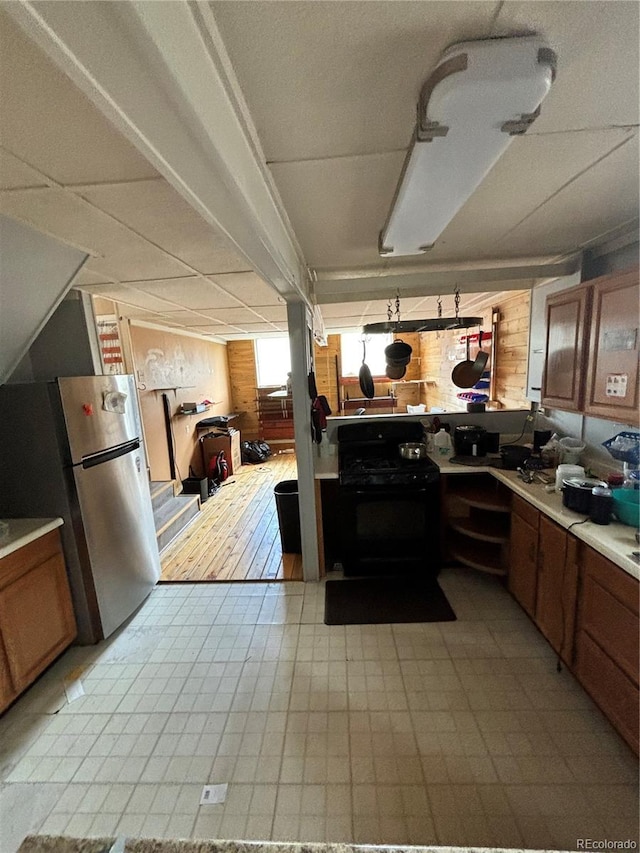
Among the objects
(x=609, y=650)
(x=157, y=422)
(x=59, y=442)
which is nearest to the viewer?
(x=609, y=650)

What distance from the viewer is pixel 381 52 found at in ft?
2.60

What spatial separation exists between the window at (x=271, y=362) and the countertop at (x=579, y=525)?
5.56 metres

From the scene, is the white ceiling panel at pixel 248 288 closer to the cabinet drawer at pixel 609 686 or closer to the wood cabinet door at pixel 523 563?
the wood cabinet door at pixel 523 563

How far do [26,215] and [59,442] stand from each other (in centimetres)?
115

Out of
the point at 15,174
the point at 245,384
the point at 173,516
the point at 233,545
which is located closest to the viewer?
the point at 15,174

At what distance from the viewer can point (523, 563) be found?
203 cm

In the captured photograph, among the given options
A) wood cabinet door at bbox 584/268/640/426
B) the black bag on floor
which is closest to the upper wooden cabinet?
wood cabinet door at bbox 584/268/640/426

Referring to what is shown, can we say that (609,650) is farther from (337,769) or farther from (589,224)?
(589,224)

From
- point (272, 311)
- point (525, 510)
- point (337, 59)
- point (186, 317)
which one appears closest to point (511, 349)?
point (525, 510)

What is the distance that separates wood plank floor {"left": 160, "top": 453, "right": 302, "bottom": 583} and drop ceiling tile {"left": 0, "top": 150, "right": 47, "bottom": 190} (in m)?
2.63

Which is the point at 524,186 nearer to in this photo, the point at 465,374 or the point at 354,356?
the point at 465,374

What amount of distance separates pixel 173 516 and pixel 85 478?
5.37ft

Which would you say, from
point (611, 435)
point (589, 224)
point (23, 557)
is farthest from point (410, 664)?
point (589, 224)

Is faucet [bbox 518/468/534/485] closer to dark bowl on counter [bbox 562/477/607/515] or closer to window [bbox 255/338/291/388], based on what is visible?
dark bowl on counter [bbox 562/477/607/515]
